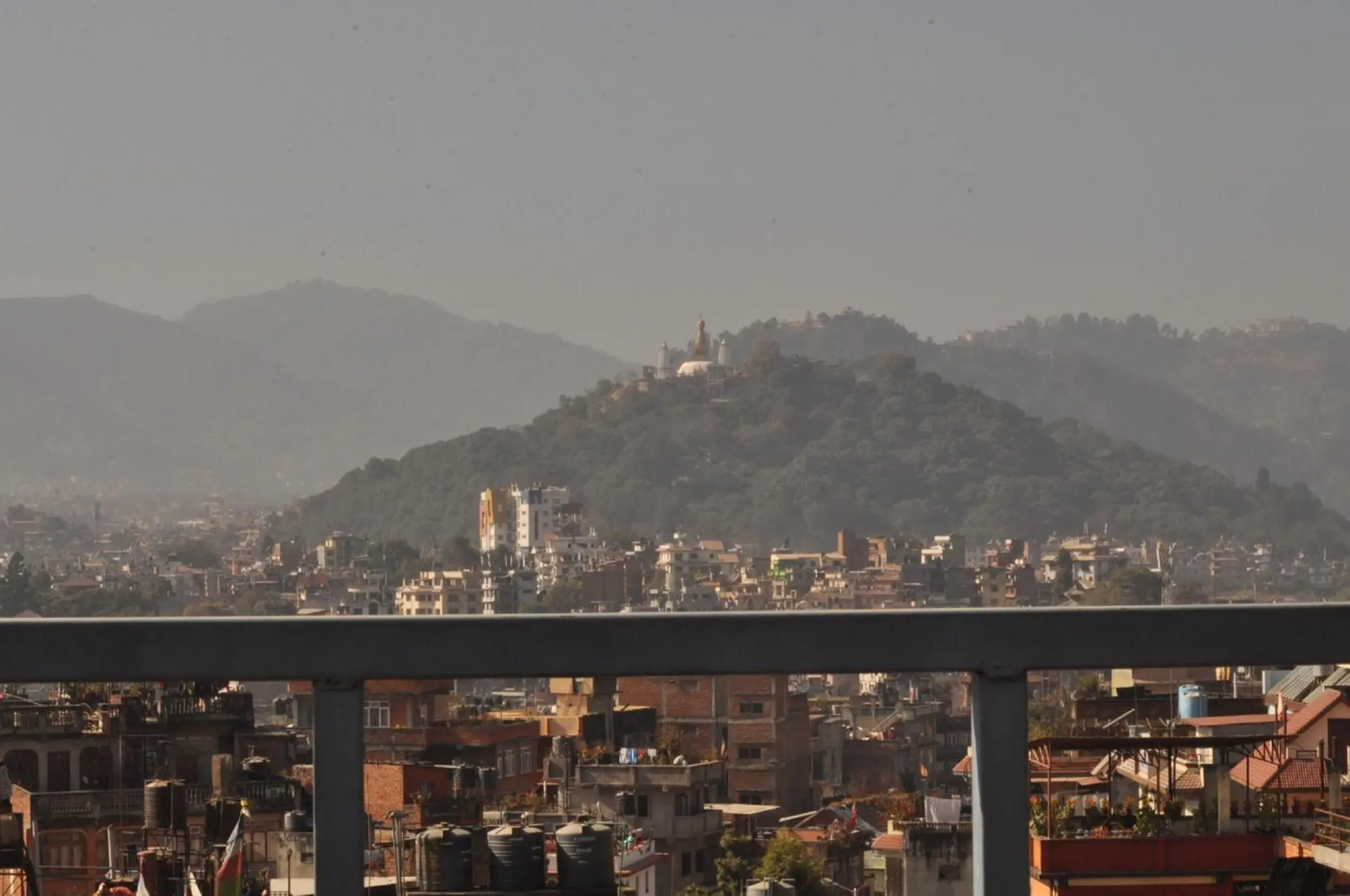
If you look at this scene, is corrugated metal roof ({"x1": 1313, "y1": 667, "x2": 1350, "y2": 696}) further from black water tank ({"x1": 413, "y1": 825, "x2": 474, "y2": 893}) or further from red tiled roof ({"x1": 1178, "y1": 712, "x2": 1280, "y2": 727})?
black water tank ({"x1": 413, "y1": 825, "x2": 474, "y2": 893})

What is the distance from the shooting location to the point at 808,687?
5.29ft

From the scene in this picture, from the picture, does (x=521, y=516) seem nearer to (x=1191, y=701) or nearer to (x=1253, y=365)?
(x=1253, y=365)

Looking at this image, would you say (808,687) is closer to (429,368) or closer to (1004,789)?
(1004,789)

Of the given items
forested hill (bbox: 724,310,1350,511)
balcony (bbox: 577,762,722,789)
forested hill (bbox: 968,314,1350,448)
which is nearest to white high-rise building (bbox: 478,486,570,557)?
forested hill (bbox: 724,310,1350,511)

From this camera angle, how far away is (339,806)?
1232 millimetres

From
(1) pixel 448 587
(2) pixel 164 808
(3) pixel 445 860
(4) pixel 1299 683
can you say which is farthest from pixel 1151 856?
(1) pixel 448 587

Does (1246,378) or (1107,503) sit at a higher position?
(1246,378)

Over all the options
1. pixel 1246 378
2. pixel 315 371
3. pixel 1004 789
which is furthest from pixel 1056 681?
pixel 1246 378

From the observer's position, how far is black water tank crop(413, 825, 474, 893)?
4.11 ft

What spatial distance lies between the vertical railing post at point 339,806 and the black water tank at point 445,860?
53mm

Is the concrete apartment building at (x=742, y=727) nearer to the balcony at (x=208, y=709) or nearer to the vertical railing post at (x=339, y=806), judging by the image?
the vertical railing post at (x=339, y=806)

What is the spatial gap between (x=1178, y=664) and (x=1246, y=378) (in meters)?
63.8

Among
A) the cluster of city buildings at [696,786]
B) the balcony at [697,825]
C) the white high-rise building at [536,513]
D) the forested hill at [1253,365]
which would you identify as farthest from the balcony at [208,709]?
the white high-rise building at [536,513]

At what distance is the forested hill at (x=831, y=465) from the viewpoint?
65875 millimetres
